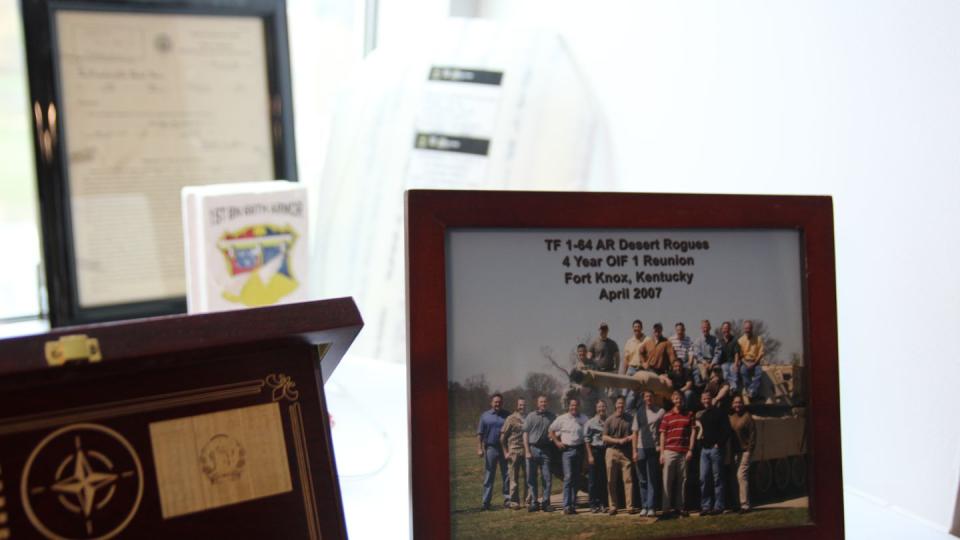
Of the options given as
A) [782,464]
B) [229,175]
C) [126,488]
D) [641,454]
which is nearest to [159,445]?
[126,488]

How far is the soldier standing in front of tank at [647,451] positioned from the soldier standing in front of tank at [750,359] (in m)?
0.08

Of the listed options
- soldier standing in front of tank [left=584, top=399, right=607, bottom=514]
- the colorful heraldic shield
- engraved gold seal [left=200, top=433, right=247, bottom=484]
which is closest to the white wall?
soldier standing in front of tank [left=584, top=399, right=607, bottom=514]

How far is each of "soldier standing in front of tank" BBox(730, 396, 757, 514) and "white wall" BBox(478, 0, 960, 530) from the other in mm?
247

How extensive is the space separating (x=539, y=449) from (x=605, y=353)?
→ 92 mm

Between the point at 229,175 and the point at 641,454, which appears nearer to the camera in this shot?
the point at 641,454

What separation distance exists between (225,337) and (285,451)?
9cm

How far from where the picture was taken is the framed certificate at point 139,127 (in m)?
1.11

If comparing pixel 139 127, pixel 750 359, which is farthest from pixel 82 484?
pixel 139 127

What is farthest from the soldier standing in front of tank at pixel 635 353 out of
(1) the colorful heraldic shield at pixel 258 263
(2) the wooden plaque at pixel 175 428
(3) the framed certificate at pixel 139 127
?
(3) the framed certificate at pixel 139 127

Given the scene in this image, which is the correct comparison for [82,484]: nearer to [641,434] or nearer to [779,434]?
[641,434]

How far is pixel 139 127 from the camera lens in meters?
1.17

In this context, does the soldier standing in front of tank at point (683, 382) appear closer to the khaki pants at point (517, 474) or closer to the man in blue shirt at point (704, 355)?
the man in blue shirt at point (704, 355)

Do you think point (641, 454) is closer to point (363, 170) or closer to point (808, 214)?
point (808, 214)

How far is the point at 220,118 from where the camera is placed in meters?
1.22
